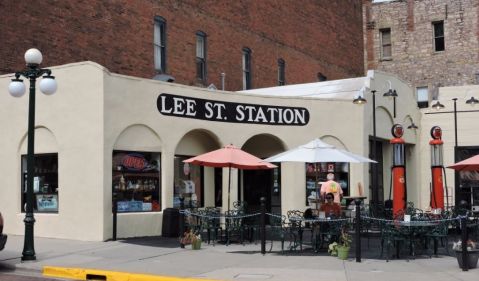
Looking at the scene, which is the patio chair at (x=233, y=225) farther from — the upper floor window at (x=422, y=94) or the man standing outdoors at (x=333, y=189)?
the upper floor window at (x=422, y=94)

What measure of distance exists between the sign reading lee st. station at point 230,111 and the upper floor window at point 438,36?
21046 mm

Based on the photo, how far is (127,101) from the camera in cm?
1753

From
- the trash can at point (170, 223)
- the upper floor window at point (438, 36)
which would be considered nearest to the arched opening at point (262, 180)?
the trash can at point (170, 223)

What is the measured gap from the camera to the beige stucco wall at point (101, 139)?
1683 cm

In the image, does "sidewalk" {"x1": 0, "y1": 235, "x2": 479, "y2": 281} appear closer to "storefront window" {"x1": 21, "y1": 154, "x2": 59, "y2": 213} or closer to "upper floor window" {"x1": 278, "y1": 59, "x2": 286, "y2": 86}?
"storefront window" {"x1": 21, "y1": 154, "x2": 59, "y2": 213}

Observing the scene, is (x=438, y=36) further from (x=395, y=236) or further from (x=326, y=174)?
(x=395, y=236)

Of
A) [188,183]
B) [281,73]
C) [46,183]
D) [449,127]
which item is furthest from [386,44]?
[46,183]

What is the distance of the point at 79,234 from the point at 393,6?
A: 29876 mm

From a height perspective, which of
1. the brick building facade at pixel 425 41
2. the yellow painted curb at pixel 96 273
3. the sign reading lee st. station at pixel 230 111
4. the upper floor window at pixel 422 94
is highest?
the brick building facade at pixel 425 41

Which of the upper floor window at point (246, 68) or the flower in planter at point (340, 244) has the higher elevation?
the upper floor window at point (246, 68)

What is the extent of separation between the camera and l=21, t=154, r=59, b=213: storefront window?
17.5 metres

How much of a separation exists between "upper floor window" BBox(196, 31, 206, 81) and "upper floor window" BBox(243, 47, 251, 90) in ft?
10.3

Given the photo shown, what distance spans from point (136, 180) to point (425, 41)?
2691 cm

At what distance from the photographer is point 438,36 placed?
39656 millimetres
